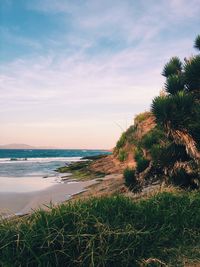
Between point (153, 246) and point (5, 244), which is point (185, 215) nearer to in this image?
point (153, 246)

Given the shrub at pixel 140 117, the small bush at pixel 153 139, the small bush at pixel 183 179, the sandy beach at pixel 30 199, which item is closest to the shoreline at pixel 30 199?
the sandy beach at pixel 30 199

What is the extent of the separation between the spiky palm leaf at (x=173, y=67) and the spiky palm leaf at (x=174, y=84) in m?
0.63

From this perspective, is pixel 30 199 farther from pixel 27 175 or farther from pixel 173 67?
pixel 27 175

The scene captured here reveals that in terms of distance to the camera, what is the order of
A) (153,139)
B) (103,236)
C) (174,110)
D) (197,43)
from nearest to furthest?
(103,236), (174,110), (153,139), (197,43)

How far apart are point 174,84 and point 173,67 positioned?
889 millimetres

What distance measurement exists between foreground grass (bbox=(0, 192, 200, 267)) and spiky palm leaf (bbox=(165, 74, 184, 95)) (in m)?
4.24

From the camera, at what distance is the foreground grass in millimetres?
4387

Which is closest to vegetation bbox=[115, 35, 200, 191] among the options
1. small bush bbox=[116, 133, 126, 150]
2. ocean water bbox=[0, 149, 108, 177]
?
small bush bbox=[116, 133, 126, 150]

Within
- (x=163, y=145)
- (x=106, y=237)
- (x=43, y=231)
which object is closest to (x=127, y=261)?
(x=106, y=237)

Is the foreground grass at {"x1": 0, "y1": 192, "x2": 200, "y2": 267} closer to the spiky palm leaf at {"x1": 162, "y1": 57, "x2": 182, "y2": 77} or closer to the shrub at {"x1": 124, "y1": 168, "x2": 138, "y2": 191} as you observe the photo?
the shrub at {"x1": 124, "y1": 168, "x2": 138, "y2": 191}

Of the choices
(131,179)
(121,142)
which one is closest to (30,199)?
(131,179)

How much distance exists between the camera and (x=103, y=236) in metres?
4.66

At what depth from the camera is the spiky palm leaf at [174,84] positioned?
9.36 meters

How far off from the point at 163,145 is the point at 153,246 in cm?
423
